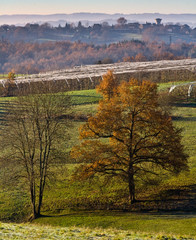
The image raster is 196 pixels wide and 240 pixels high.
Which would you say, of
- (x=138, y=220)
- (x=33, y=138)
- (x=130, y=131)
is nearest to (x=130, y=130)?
(x=130, y=131)

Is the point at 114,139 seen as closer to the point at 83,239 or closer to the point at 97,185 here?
the point at 97,185

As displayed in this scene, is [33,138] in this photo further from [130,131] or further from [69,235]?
[69,235]

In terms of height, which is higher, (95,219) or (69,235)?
(69,235)

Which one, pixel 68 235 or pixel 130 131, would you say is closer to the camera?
pixel 68 235

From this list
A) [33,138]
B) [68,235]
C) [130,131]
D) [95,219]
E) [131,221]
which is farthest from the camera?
[33,138]

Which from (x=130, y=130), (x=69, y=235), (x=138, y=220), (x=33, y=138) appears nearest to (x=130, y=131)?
(x=130, y=130)

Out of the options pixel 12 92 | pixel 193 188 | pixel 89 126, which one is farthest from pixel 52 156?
pixel 12 92

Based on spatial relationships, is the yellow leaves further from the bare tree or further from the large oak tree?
the bare tree

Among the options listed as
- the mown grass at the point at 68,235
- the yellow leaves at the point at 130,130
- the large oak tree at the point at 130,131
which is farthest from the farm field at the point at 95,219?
the yellow leaves at the point at 130,130

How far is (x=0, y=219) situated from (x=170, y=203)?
50.1 ft

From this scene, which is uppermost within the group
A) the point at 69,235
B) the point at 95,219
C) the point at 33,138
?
the point at 33,138

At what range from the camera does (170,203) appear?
30656mm

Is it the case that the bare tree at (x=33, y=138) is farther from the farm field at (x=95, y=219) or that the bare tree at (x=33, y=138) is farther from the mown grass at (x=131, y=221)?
the mown grass at (x=131, y=221)

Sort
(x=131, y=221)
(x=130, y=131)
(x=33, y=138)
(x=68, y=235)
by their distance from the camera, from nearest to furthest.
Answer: (x=68, y=235), (x=131, y=221), (x=130, y=131), (x=33, y=138)
